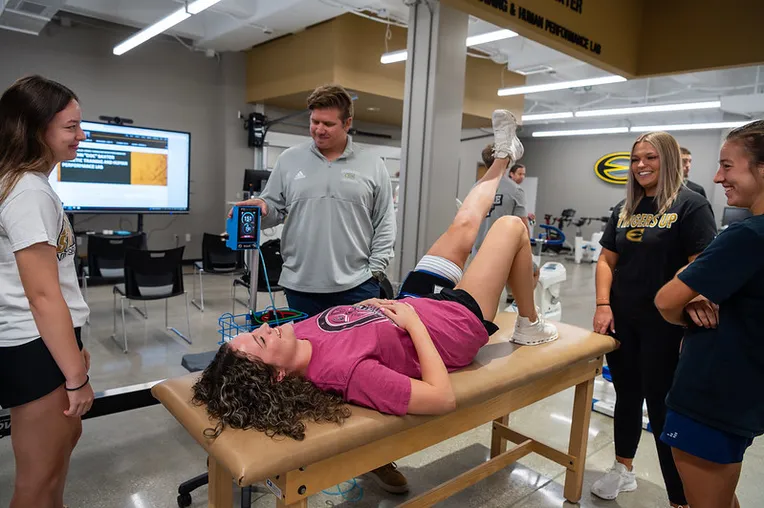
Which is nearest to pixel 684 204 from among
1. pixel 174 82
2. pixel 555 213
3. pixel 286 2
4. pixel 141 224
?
pixel 286 2

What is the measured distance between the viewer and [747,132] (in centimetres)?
129

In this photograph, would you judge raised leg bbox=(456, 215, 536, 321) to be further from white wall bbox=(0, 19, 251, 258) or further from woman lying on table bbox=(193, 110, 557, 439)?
white wall bbox=(0, 19, 251, 258)

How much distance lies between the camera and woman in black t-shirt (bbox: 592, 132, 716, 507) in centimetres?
185

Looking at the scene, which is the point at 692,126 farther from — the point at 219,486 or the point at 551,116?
the point at 219,486

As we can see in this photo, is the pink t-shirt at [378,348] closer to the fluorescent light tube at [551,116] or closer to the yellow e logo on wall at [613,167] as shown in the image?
the fluorescent light tube at [551,116]

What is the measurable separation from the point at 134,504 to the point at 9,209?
1406 millimetres

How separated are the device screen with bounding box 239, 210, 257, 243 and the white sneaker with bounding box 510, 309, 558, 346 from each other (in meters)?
1.10

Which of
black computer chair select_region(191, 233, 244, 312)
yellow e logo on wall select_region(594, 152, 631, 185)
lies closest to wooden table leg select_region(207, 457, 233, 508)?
black computer chair select_region(191, 233, 244, 312)

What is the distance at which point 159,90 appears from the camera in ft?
22.5

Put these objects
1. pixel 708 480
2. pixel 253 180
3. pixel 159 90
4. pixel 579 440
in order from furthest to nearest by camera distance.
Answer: pixel 159 90
pixel 253 180
pixel 579 440
pixel 708 480

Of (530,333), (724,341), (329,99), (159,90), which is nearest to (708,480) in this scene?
(724,341)

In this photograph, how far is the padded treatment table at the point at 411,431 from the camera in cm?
111

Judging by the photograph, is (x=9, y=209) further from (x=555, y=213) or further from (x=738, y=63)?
(x=555, y=213)

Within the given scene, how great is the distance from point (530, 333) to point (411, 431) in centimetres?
78
